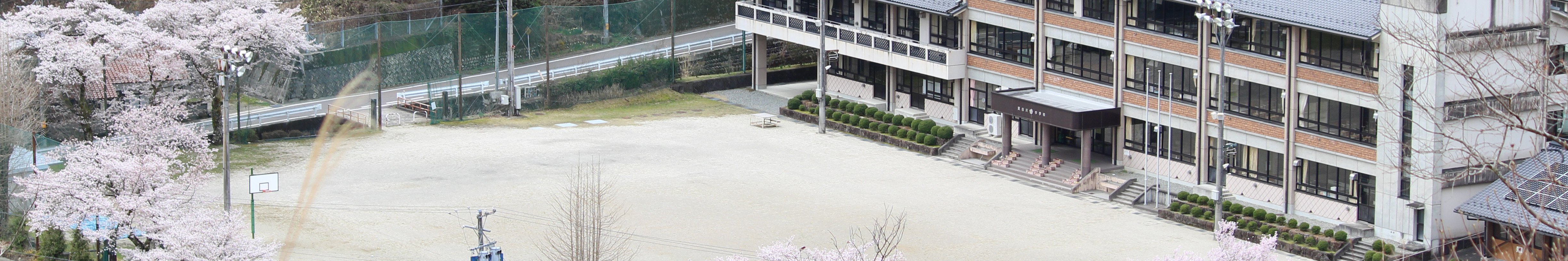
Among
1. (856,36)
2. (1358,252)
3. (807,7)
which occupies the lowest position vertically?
(1358,252)

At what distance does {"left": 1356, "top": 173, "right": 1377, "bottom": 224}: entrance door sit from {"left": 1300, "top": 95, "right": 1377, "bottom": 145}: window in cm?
101

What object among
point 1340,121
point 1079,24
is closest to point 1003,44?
point 1079,24

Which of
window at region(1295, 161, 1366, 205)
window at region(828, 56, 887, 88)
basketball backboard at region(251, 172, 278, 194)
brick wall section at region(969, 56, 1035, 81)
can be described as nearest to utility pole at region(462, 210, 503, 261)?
basketball backboard at region(251, 172, 278, 194)

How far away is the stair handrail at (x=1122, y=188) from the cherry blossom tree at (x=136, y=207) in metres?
23.3

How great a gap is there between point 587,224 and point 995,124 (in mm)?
21560

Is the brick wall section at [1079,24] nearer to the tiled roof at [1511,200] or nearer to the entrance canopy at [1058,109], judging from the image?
the entrance canopy at [1058,109]

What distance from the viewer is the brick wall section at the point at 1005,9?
179 ft

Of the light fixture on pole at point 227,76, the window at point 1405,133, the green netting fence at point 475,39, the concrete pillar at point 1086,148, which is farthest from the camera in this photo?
the green netting fence at point 475,39

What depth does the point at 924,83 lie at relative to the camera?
61.8m

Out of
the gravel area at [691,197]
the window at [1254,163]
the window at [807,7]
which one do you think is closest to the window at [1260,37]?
the window at [1254,163]

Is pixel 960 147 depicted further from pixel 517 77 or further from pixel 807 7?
pixel 517 77

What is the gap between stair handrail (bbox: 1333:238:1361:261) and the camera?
4131cm

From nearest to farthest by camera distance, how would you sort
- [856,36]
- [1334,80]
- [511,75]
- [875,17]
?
1. [1334,80]
2. [856,36]
3. [875,17]
4. [511,75]

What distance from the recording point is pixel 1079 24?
52.4m
